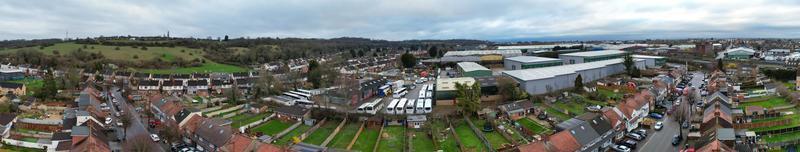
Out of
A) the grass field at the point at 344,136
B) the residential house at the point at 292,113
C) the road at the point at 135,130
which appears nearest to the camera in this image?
the road at the point at 135,130

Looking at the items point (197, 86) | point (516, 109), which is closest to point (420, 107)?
point (516, 109)

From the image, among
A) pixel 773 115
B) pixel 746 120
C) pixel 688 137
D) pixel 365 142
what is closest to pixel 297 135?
pixel 365 142

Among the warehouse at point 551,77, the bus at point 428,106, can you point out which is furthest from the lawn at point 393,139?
the warehouse at point 551,77

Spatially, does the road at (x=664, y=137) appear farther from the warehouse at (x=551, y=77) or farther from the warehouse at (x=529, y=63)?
the warehouse at (x=529, y=63)

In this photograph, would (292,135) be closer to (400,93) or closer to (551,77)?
(400,93)

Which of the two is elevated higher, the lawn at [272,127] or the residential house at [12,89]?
the residential house at [12,89]

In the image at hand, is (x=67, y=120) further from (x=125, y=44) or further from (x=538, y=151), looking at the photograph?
(x=125, y=44)
